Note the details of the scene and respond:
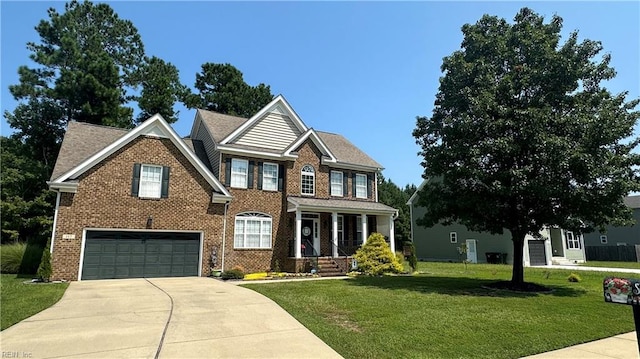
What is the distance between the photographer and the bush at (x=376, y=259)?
61.9 feet

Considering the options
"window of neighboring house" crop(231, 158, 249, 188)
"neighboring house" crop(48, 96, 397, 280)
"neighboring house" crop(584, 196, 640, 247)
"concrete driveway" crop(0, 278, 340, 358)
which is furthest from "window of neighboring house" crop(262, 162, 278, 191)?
"neighboring house" crop(584, 196, 640, 247)

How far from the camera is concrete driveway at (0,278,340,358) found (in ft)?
19.4

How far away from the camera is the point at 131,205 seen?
645 inches

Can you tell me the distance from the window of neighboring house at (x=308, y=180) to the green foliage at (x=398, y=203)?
23.5 meters

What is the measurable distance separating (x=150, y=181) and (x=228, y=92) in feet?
83.0

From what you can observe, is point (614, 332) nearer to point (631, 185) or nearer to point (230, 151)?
point (631, 185)

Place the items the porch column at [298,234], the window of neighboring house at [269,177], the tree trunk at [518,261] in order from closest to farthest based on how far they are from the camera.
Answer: the tree trunk at [518,261]
the porch column at [298,234]
the window of neighboring house at [269,177]

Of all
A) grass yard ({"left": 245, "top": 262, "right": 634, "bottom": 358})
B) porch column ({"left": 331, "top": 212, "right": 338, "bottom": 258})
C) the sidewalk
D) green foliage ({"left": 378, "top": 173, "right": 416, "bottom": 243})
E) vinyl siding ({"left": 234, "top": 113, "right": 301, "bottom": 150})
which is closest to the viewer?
the sidewalk

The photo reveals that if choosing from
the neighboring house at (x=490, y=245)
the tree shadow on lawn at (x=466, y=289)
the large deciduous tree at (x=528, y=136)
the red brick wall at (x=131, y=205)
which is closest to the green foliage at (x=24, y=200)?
the red brick wall at (x=131, y=205)

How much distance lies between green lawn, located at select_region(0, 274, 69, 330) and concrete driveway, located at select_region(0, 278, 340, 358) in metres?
0.29

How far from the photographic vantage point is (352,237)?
22.9 metres

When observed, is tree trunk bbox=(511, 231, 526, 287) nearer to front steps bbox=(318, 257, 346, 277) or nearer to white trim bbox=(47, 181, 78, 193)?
front steps bbox=(318, 257, 346, 277)

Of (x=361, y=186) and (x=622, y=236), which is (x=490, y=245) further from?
(x=622, y=236)

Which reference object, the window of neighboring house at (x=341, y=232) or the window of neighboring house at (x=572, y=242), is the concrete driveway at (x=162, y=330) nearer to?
the window of neighboring house at (x=341, y=232)
